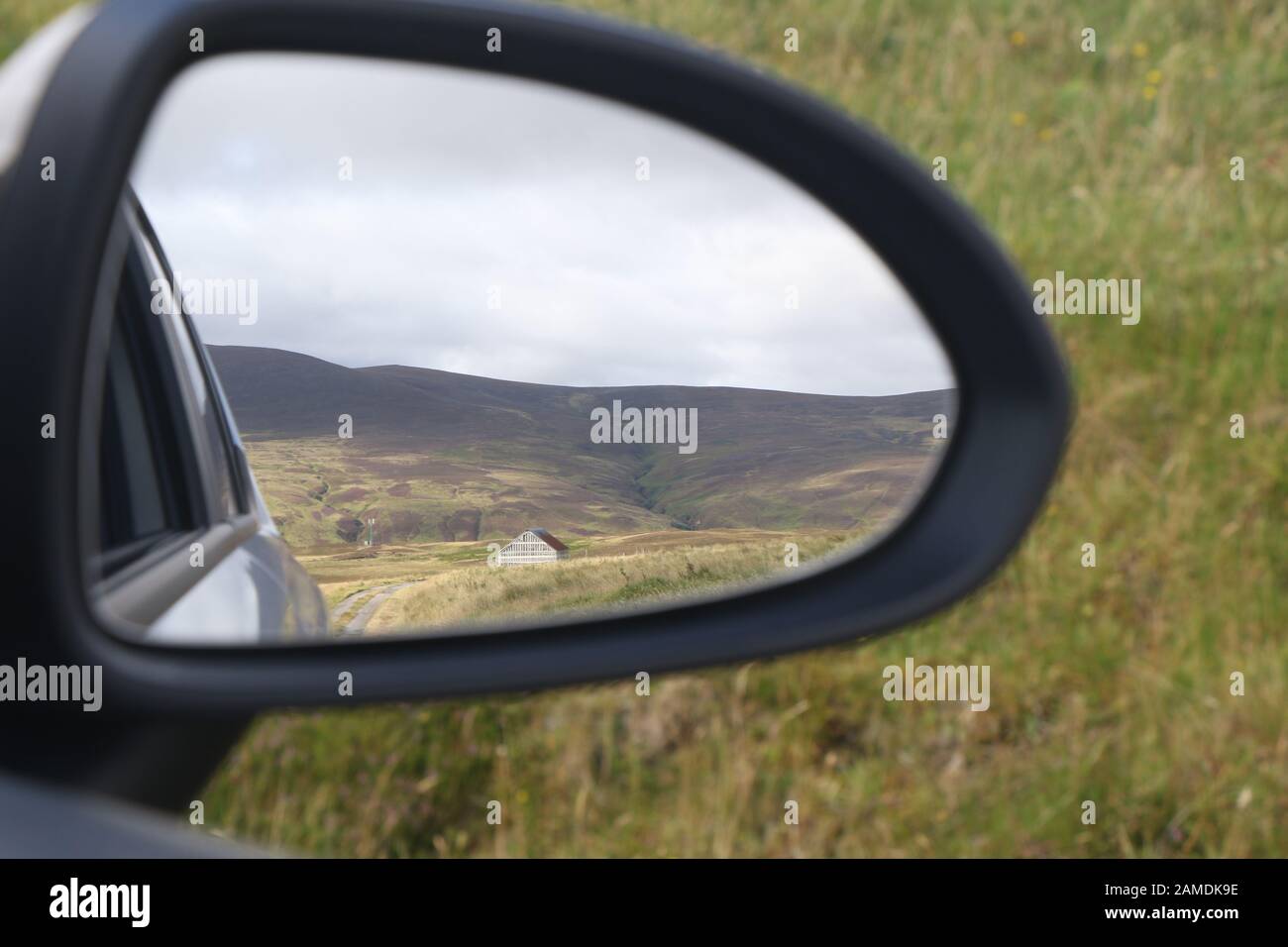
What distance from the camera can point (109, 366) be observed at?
1.45m

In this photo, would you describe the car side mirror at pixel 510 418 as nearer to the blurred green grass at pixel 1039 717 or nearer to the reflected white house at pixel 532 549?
the reflected white house at pixel 532 549

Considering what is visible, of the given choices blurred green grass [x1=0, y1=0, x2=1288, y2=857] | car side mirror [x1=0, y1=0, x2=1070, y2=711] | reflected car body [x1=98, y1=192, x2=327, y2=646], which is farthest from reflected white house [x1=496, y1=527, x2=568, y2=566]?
blurred green grass [x1=0, y1=0, x2=1288, y2=857]

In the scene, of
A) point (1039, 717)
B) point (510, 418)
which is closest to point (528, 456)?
point (510, 418)

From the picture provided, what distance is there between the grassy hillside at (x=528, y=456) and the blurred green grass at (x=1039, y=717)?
4.85ft

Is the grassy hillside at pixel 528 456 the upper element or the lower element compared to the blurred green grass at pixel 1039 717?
upper

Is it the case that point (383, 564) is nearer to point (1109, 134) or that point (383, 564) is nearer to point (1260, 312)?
point (1260, 312)

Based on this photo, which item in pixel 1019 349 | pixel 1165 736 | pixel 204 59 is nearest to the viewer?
pixel 204 59

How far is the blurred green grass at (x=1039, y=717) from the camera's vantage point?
321 cm

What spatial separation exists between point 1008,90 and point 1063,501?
12.7ft

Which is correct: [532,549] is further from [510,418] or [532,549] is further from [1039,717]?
[1039,717]

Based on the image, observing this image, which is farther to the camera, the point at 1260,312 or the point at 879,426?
the point at 1260,312

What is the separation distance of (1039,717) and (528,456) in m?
2.52

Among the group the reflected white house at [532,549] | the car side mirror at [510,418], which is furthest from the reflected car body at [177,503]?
the reflected white house at [532,549]

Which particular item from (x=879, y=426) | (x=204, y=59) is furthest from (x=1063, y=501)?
(x=204, y=59)
